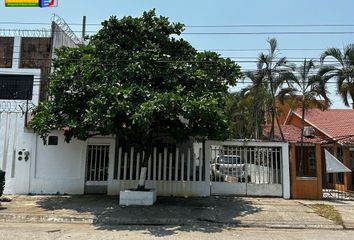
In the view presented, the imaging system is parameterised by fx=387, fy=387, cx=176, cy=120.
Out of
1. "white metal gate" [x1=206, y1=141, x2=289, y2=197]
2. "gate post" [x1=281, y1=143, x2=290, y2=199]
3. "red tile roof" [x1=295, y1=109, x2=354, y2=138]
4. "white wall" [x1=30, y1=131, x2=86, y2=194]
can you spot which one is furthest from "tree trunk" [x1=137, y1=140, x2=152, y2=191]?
"red tile roof" [x1=295, y1=109, x2=354, y2=138]

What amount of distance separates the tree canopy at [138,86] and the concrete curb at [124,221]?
2.66m

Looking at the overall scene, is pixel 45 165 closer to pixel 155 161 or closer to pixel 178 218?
pixel 155 161

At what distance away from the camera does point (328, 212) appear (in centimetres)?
1250

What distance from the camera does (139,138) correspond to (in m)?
13.7

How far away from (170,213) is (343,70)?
1281 cm

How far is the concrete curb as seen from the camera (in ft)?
35.8

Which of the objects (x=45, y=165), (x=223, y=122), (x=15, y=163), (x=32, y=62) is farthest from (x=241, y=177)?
(x=32, y=62)

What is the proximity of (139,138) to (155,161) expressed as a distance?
2.36 m

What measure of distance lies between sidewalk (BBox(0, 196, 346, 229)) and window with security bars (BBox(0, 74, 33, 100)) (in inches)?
191

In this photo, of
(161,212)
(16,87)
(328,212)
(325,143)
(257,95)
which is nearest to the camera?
(161,212)

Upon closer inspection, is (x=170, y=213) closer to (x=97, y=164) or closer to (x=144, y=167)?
(x=144, y=167)

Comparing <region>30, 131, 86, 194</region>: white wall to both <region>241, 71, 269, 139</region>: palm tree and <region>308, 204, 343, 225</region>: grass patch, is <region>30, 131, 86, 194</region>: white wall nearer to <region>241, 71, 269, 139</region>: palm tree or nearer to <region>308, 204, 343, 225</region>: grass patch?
<region>308, 204, 343, 225</region>: grass patch

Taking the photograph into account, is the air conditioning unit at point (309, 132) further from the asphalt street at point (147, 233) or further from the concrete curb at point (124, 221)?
the asphalt street at point (147, 233)

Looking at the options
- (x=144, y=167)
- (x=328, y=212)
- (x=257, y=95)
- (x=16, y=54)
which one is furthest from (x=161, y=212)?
(x=257, y=95)
